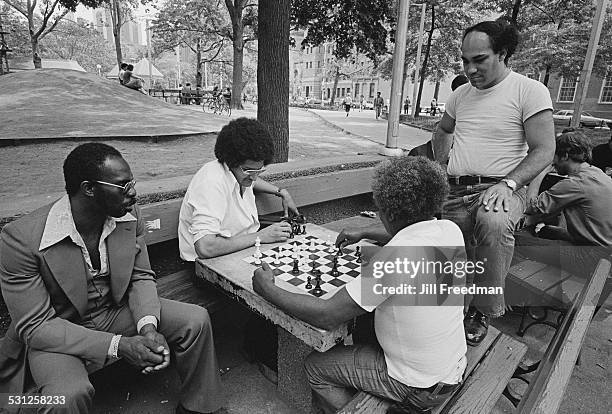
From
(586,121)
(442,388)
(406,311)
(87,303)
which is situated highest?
(406,311)

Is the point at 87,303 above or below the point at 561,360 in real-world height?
below

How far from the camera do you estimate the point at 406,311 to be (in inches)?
65.4

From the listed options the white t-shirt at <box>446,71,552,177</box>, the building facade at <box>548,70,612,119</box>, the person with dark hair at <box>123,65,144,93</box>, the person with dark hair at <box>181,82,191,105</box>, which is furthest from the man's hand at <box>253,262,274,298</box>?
the building facade at <box>548,70,612,119</box>

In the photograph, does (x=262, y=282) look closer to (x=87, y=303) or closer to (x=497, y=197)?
(x=87, y=303)

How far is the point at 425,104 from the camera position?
62.4m

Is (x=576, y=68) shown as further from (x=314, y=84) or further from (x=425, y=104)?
(x=314, y=84)

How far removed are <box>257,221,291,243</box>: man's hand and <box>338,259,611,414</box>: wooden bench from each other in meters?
1.20

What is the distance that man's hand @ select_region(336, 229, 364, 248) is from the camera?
2.67 metres

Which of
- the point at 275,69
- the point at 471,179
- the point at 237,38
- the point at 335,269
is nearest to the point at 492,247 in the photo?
the point at 471,179

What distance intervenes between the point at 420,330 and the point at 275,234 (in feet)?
4.41

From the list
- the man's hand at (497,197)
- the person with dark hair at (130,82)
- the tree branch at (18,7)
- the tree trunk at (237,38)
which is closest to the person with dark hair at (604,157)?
the man's hand at (497,197)

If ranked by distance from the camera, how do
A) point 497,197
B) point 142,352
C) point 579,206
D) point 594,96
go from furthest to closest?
point 594,96
point 579,206
point 497,197
point 142,352

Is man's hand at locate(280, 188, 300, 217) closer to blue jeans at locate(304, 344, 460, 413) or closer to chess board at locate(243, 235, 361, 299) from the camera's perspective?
chess board at locate(243, 235, 361, 299)

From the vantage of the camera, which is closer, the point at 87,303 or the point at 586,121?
the point at 87,303
